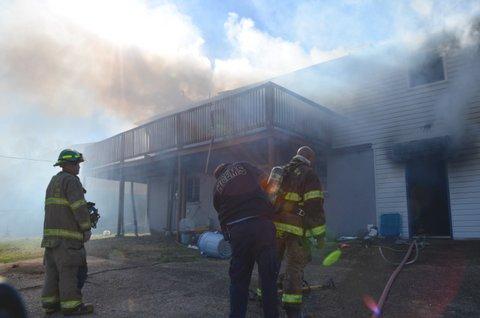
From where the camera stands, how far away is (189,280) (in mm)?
5785

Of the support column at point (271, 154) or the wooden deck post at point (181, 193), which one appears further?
the wooden deck post at point (181, 193)

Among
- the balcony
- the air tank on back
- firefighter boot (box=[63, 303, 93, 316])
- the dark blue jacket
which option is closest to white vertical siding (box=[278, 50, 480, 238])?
the balcony

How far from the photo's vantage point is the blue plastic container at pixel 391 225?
10.1m

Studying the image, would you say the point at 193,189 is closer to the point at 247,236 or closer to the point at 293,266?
the point at 293,266

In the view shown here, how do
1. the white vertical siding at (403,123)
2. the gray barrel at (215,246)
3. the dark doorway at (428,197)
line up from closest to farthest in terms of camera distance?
the gray barrel at (215,246)
the white vertical siding at (403,123)
the dark doorway at (428,197)

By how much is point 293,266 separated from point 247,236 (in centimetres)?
74

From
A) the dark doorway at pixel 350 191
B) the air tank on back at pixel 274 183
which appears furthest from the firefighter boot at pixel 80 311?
the dark doorway at pixel 350 191

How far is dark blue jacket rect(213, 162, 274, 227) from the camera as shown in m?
3.38

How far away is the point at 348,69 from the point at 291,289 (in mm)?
9731

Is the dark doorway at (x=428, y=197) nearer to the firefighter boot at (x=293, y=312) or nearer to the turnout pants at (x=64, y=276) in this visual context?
the firefighter boot at (x=293, y=312)

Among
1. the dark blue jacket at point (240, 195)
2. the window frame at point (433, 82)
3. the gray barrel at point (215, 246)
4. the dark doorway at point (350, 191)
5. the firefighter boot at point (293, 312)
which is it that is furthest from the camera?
the dark doorway at point (350, 191)

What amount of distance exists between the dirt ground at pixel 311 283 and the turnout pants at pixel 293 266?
0.58 meters

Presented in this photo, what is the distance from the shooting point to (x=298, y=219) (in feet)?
12.5

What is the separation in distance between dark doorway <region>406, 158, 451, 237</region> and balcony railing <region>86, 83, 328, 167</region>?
281 centimetres
